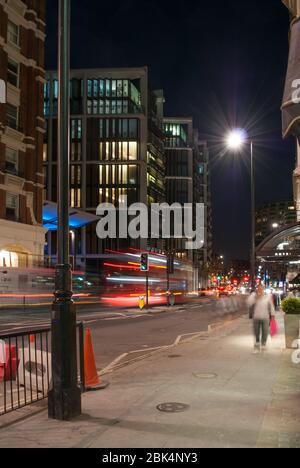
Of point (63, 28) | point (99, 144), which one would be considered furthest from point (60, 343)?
point (99, 144)

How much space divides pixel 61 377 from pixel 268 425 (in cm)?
273

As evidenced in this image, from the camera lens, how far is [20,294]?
1313 inches

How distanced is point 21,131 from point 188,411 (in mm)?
37430

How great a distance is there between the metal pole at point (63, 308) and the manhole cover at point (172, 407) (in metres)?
1.16

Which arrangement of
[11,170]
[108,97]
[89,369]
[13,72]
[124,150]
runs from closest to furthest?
[89,369] → [11,170] → [13,72] → [108,97] → [124,150]

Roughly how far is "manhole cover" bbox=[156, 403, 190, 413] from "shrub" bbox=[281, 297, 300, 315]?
23.0 ft

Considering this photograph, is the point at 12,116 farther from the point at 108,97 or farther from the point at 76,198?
the point at 108,97

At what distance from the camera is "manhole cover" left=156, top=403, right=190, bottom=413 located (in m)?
7.32

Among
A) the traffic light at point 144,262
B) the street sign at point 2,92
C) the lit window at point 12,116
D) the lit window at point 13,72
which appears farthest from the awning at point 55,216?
the traffic light at point 144,262

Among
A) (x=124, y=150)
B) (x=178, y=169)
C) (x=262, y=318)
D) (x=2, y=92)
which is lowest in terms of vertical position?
(x=262, y=318)

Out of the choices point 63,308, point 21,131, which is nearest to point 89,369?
point 63,308

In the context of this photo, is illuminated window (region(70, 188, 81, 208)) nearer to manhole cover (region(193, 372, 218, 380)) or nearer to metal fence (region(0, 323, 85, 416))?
manhole cover (region(193, 372, 218, 380))

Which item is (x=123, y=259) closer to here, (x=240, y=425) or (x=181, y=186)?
(x=240, y=425)

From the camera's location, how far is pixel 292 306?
14039 mm
